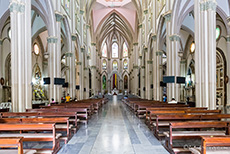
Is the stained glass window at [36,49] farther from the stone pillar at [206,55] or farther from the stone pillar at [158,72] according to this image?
the stone pillar at [206,55]

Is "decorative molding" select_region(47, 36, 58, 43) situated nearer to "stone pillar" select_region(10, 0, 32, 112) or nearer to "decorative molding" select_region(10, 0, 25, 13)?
"stone pillar" select_region(10, 0, 32, 112)

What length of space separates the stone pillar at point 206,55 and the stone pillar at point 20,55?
8886mm

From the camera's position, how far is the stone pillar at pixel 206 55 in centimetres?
1004

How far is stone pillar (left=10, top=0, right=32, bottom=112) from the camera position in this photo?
9.73m

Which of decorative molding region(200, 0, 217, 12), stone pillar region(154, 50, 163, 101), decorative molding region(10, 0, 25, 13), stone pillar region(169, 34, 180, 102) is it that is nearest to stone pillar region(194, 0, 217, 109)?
decorative molding region(200, 0, 217, 12)

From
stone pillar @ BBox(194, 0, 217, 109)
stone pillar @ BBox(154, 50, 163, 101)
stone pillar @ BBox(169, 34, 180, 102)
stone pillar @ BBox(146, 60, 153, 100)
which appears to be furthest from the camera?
stone pillar @ BBox(146, 60, 153, 100)

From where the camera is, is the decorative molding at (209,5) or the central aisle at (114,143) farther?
the decorative molding at (209,5)

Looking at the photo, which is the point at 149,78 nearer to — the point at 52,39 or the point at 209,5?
the point at 52,39

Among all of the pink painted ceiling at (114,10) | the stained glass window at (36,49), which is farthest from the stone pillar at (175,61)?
the pink painted ceiling at (114,10)

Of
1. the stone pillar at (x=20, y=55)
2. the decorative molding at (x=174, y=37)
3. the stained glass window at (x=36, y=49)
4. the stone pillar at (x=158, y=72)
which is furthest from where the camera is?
the stained glass window at (x=36, y=49)

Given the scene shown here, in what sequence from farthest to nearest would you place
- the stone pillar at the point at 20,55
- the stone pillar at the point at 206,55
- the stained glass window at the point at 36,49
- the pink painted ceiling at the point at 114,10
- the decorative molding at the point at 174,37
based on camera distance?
1. the pink painted ceiling at the point at 114,10
2. the stained glass window at the point at 36,49
3. the decorative molding at the point at 174,37
4. the stone pillar at the point at 206,55
5. the stone pillar at the point at 20,55

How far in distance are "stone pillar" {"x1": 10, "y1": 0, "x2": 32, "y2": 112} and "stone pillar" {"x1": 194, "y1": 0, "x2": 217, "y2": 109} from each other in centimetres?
889

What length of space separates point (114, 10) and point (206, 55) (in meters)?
34.5

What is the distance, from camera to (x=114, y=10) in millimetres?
41781
